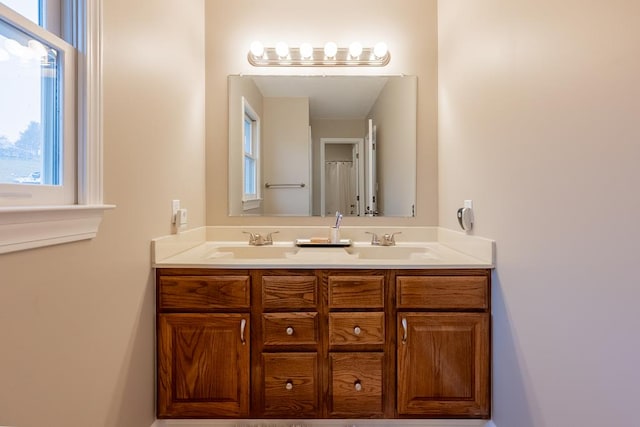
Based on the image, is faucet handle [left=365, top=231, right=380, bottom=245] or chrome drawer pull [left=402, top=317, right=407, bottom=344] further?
faucet handle [left=365, top=231, right=380, bottom=245]

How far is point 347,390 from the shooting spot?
160 centimetres

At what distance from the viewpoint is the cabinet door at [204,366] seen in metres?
1.58

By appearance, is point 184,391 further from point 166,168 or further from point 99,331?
point 166,168

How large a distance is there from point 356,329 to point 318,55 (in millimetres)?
1648

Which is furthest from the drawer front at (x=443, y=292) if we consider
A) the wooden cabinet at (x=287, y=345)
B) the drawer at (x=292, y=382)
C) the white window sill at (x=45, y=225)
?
the white window sill at (x=45, y=225)

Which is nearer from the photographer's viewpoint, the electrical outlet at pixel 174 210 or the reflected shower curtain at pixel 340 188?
the electrical outlet at pixel 174 210

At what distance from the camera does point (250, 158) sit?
2.27 metres

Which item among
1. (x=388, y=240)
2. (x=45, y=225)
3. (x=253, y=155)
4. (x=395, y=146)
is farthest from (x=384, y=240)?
(x=45, y=225)

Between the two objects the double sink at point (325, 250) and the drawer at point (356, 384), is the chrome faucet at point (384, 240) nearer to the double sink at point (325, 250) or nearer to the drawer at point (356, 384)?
the double sink at point (325, 250)

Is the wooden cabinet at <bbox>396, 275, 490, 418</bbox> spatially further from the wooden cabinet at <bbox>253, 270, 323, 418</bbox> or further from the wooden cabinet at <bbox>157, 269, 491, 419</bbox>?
the wooden cabinet at <bbox>253, 270, 323, 418</bbox>

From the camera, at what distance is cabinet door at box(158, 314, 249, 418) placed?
1.58 meters

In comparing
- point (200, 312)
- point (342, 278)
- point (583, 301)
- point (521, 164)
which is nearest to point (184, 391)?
point (200, 312)

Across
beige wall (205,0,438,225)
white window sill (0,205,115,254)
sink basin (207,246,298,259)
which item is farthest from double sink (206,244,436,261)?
white window sill (0,205,115,254)

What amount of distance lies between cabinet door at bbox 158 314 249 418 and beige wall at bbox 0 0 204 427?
0.08 metres
